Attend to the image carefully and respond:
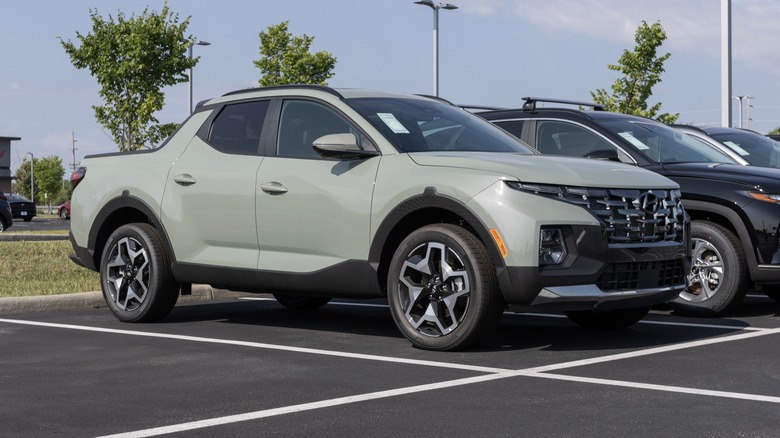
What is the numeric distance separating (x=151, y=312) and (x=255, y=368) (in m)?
2.41

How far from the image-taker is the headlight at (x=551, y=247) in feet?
22.2

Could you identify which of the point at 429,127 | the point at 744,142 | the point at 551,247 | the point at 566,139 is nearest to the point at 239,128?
the point at 429,127

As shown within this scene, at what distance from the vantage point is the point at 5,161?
10969 cm

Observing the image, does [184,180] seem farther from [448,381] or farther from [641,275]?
[641,275]

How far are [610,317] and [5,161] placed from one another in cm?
10891

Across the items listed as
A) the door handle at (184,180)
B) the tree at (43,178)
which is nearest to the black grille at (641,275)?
the door handle at (184,180)

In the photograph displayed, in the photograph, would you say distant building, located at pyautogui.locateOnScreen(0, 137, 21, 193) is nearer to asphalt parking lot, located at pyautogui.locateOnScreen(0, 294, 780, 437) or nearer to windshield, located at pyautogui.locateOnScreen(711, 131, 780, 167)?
windshield, located at pyautogui.locateOnScreen(711, 131, 780, 167)

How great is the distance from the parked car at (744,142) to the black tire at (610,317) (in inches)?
152

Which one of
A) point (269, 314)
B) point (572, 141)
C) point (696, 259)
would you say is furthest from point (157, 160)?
point (696, 259)

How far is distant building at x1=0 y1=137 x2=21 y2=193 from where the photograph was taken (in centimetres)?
10888

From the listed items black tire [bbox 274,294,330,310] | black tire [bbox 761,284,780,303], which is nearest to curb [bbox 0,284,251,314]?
black tire [bbox 274,294,330,310]

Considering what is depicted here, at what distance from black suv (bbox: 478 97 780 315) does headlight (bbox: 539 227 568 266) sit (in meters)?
2.32

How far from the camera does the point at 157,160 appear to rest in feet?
29.0

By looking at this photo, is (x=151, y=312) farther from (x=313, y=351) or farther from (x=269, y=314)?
(x=313, y=351)
